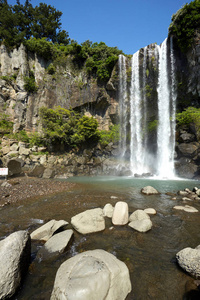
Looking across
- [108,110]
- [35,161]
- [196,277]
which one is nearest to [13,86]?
[35,161]

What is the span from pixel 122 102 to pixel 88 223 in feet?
84.8

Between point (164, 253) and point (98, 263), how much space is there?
204 centimetres

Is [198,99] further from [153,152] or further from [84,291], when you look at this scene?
[84,291]

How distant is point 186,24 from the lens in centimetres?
1820

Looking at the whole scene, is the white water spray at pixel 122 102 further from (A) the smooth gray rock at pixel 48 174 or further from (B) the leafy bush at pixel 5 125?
(B) the leafy bush at pixel 5 125

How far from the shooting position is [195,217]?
532 cm

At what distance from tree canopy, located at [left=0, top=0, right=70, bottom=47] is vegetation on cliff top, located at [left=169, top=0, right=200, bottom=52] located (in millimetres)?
27698

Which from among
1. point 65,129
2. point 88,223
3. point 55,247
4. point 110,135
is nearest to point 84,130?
point 65,129

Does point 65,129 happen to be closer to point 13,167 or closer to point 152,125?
point 13,167

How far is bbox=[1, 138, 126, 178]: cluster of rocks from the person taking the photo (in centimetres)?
1973

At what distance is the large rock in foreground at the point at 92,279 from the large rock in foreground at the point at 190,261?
4.37 feet

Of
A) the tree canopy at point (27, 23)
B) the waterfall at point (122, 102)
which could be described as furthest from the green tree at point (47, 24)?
the waterfall at point (122, 102)

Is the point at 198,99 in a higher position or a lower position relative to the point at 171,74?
lower

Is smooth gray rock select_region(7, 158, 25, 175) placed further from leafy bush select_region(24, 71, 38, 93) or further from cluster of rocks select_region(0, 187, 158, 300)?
leafy bush select_region(24, 71, 38, 93)
